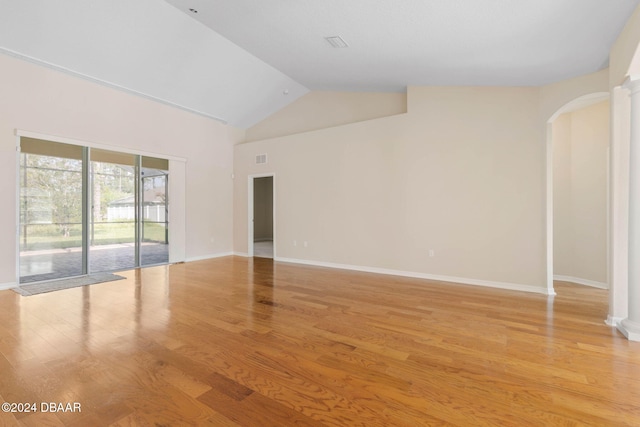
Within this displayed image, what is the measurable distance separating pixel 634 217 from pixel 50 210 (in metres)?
7.89

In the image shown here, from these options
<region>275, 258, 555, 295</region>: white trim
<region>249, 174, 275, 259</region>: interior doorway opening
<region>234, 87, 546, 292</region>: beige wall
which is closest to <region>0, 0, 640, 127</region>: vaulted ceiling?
<region>234, 87, 546, 292</region>: beige wall

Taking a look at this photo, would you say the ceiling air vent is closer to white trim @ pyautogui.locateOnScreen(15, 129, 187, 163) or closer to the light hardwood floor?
the light hardwood floor

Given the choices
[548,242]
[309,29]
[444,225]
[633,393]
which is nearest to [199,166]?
[309,29]

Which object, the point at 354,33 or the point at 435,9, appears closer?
the point at 435,9

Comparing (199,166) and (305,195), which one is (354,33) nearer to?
(305,195)

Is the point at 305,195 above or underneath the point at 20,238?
above

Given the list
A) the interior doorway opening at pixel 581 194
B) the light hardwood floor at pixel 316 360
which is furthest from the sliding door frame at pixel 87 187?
the interior doorway opening at pixel 581 194

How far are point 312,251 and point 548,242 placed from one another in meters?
4.17

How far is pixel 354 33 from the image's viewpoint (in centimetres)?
357

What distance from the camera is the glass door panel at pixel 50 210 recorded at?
182 inches

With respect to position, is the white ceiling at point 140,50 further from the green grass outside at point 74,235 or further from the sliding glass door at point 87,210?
the green grass outside at point 74,235

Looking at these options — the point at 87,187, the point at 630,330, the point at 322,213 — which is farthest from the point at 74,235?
the point at 630,330

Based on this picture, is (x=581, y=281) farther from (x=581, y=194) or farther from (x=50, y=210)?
(x=50, y=210)

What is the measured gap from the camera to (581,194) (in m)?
5.01
